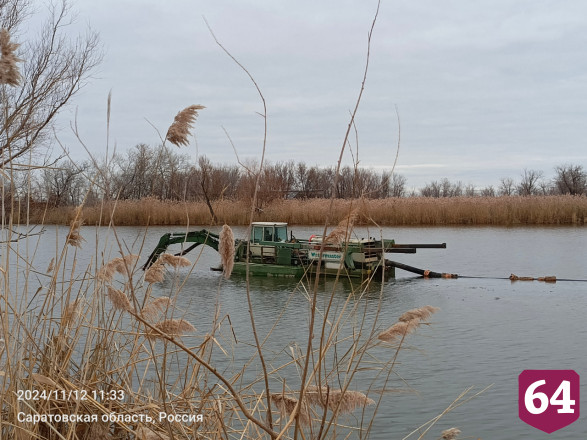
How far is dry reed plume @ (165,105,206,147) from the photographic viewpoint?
2.24m

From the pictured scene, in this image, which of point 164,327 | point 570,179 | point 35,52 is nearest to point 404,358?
point 164,327

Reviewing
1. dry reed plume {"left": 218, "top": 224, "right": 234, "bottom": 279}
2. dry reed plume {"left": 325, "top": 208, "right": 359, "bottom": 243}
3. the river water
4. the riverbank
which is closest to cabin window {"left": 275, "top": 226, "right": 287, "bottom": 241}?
the river water

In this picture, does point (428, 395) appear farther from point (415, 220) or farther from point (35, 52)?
point (415, 220)

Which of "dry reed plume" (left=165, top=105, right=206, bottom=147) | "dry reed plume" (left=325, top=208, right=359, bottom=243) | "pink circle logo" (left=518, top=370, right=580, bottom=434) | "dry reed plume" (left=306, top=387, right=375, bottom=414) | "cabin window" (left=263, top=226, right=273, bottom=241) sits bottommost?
"pink circle logo" (left=518, top=370, right=580, bottom=434)

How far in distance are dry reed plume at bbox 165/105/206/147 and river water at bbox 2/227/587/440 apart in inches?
17.5

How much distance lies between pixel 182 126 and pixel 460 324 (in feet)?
25.6

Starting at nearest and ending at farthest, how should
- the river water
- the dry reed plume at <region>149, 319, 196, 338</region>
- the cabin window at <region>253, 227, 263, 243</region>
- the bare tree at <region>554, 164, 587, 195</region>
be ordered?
the dry reed plume at <region>149, 319, 196, 338</region>, the river water, the cabin window at <region>253, 227, 263, 243</region>, the bare tree at <region>554, 164, 587, 195</region>

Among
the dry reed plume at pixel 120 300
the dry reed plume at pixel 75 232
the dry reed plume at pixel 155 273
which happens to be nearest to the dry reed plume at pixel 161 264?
the dry reed plume at pixel 155 273

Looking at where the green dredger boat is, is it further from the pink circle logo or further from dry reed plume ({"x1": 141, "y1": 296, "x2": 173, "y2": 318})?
dry reed plume ({"x1": 141, "y1": 296, "x2": 173, "y2": 318})

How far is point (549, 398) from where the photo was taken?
644cm

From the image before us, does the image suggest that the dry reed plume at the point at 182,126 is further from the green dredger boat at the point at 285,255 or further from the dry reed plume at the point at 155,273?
the green dredger boat at the point at 285,255

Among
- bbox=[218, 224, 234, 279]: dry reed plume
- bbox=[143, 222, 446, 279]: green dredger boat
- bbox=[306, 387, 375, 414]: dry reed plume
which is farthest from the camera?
bbox=[143, 222, 446, 279]: green dredger boat

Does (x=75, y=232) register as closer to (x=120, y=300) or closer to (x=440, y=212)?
(x=120, y=300)

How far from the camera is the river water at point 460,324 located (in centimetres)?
539
